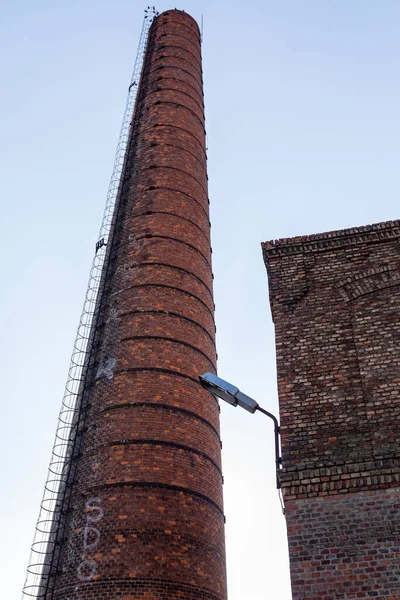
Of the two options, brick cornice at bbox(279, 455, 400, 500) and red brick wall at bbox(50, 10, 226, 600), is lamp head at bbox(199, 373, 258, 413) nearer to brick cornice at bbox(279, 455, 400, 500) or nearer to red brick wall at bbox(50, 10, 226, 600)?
brick cornice at bbox(279, 455, 400, 500)

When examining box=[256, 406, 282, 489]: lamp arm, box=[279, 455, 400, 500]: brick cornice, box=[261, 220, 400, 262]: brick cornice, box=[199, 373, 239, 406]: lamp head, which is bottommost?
box=[279, 455, 400, 500]: brick cornice

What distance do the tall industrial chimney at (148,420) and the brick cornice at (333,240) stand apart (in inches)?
183

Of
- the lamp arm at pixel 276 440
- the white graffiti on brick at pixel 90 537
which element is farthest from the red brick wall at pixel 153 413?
the lamp arm at pixel 276 440

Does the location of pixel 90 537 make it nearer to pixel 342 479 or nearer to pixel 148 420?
pixel 148 420

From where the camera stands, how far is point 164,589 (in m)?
9.11

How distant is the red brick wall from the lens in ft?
30.9

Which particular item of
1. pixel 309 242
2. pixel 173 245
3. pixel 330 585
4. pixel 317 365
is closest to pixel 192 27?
pixel 173 245

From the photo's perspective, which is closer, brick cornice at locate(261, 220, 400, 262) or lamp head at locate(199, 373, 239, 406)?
lamp head at locate(199, 373, 239, 406)

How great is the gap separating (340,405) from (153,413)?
5.48 m

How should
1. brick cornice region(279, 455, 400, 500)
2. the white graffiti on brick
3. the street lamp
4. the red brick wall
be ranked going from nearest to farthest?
brick cornice region(279, 455, 400, 500), the street lamp, the white graffiti on brick, the red brick wall

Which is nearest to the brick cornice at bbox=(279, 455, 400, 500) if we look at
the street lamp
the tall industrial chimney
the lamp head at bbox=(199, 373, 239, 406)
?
the street lamp

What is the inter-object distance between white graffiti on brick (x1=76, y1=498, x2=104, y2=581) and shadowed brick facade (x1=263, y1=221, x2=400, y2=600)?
5103mm

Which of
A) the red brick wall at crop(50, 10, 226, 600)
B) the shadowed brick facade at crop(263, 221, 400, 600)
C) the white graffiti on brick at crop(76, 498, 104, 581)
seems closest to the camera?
the shadowed brick facade at crop(263, 221, 400, 600)

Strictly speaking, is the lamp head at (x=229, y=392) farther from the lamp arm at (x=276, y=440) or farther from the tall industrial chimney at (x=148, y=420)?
the tall industrial chimney at (x=148, y=420)
